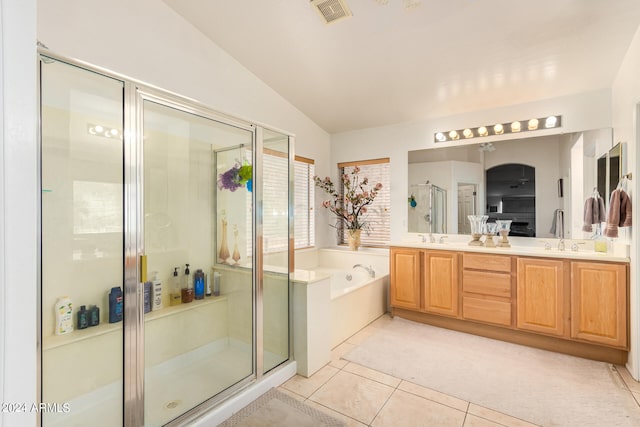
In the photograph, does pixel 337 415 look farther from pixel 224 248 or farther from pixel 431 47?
pixel 431 47

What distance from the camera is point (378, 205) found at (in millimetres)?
4328

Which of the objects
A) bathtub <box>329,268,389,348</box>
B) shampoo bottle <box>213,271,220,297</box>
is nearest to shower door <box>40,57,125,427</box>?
shampoo bottle <box>213,271,220,297</box>

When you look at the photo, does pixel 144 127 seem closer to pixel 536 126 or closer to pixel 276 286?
pixel 276 286

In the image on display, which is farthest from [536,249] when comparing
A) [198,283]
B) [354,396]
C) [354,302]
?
[198,283]

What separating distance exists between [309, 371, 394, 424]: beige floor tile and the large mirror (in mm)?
2117

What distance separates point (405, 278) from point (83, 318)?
3.00 meters

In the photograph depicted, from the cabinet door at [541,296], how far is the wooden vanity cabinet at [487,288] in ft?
0.32

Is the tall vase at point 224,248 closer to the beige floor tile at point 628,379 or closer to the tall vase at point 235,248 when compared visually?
the tall vase at point 235,248

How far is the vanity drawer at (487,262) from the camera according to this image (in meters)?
3.04

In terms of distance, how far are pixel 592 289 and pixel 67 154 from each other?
393cm

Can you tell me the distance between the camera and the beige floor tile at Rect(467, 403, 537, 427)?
1.91 m

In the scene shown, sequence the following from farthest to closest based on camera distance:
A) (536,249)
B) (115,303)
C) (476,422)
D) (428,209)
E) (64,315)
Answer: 1. (428,209)
2. (536,249)
3. (476,422)
4. (115,303)
5. (64,315)

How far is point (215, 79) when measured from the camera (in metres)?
2.91

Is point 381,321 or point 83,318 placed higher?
point 83,318
